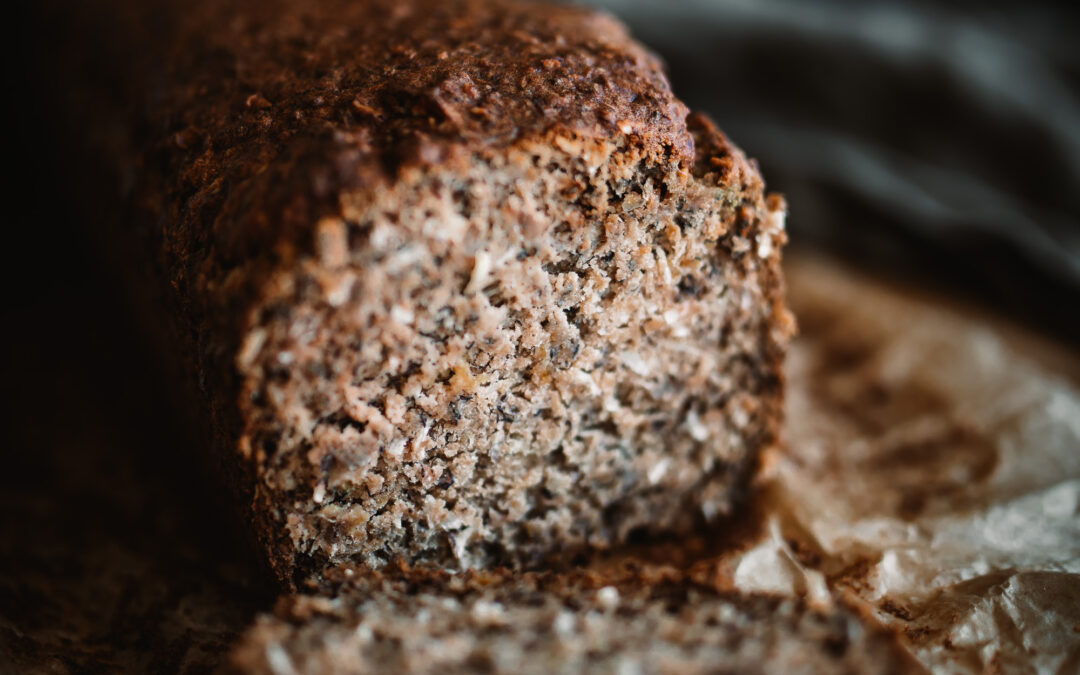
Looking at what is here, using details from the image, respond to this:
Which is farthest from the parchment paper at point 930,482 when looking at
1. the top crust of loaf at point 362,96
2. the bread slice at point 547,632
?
the top crust of loaf at point 362,96

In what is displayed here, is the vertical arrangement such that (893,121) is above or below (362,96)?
below

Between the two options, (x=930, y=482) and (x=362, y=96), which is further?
(x=930, y=482)

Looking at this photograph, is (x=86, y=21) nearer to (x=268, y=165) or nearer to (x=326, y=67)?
(x=326, y=67)

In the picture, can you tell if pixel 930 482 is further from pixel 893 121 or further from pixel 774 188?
pixel 893 121

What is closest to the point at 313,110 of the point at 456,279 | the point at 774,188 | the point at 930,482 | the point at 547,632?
the point at 456,279

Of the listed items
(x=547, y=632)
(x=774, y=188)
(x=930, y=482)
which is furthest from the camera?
(x=774, y=188)

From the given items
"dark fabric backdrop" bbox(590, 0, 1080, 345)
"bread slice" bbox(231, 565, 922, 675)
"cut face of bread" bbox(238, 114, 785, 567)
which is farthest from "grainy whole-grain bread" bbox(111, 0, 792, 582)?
"dark fabric backdrop" bbox(590, 0, 1080, 345)

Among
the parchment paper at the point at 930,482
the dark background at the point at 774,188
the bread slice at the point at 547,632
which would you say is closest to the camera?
the bread slice at the point at 547,632

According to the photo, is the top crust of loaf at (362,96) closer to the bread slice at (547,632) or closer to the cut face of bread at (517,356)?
the cut face of bread at (517,356)
